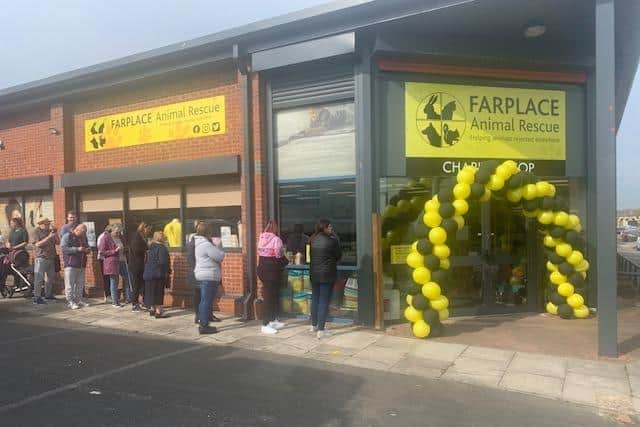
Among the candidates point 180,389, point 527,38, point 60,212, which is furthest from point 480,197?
point 60,212

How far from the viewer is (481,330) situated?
7.57 m

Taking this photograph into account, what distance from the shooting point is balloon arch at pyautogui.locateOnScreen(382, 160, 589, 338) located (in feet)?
23.0

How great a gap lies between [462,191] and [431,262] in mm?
1091

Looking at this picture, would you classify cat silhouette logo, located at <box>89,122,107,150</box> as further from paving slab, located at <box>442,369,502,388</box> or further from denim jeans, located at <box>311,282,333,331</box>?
paving slab, located at <box>442,369,502,388</box>

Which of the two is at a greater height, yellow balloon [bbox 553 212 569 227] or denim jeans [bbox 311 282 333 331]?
yellow balloon [bbox 553 212 569 227]

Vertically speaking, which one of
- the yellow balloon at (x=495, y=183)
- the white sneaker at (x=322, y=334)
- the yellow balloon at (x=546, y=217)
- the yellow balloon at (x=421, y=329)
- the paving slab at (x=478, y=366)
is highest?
the yellow balloon at (x=495, y=183)

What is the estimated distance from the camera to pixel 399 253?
8.24 m

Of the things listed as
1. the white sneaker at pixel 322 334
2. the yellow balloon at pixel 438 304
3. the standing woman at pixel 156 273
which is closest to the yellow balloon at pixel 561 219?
the yellow balloon at pixel 438 304

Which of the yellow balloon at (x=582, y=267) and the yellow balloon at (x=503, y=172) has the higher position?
the yellow balloon at (x=503, y=172)

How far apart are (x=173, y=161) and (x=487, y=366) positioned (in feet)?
21.8

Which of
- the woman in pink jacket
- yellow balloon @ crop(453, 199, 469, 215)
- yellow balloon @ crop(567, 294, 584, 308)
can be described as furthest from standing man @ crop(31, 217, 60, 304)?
yellow balloon @ crop(567, 294, 584, 308)

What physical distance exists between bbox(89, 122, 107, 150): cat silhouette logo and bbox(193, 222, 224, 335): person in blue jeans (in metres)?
4.53

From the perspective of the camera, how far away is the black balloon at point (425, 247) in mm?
7000

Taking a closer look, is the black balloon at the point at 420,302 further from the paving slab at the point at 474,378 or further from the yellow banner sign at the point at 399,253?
the paving slab at the point at 474,378
